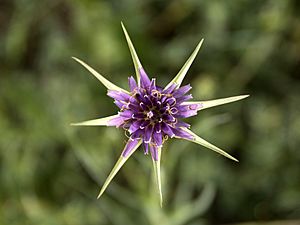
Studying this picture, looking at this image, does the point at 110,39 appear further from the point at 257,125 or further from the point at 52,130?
the point at 257,125

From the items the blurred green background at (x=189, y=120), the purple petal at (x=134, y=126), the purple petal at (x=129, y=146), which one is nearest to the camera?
the purple petal at (x=129, y=146)

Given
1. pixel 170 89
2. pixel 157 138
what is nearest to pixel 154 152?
pixel 157 138

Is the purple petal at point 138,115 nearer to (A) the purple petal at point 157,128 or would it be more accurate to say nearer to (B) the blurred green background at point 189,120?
(A) the purple petal at point 157,128

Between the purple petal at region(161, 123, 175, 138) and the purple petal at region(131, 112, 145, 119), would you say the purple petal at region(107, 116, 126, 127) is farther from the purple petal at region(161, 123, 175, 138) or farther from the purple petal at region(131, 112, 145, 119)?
the purple petal at region(161, 123, 175, 138)

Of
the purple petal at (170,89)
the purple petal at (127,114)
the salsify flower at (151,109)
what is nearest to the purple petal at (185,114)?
the salsify flower at (151,109)

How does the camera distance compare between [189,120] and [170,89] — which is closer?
[170,89]

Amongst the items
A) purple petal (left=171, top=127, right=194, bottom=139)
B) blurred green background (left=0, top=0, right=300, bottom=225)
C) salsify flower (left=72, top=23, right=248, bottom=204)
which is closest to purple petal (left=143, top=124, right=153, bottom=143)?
salsify flower (left=72, top=23, right=248, bottom=204)

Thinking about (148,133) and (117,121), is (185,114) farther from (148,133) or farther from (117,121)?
(117,121)
